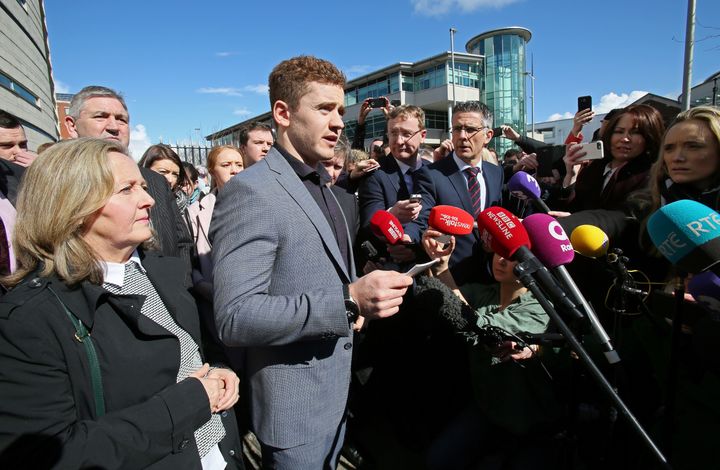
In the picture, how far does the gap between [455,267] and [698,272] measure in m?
1.64

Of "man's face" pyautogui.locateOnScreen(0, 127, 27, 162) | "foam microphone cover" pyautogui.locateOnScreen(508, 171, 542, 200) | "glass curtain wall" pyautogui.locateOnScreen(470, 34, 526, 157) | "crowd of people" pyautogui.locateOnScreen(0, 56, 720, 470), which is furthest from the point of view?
"glass curtain wall" pyautogui.locateOnScreen(470, 34, 526, 157)

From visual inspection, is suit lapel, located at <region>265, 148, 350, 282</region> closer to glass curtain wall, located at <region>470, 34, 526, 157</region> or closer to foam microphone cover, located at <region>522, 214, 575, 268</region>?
foam microphone cover, located at <region>522, 214, 575, 268</region>

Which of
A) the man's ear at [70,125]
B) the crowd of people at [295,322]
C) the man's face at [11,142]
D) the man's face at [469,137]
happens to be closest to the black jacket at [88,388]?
the crowd of people at [295,322]

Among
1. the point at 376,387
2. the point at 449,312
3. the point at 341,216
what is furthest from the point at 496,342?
the point at 376,387

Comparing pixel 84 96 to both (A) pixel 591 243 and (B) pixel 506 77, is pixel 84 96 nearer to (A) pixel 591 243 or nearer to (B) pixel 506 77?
(A) pixel 591 243

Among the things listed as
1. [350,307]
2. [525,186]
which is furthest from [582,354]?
[525,186]

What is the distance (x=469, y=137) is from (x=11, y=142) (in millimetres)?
4068

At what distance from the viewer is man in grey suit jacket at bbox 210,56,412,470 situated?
1.40m

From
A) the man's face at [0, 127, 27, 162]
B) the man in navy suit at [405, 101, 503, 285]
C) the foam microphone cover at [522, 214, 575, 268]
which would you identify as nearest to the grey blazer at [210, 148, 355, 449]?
the foam microphone cover at [522, 214, 575, 268]

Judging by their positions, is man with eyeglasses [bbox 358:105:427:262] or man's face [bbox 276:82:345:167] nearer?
man's face [bbox 276:82:345:167]

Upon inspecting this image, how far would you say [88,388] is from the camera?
48.2 inches

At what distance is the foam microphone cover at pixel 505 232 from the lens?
1316 millimetres

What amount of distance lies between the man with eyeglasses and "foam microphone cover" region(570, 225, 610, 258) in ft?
6.51

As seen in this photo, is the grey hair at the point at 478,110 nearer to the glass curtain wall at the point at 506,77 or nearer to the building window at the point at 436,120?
the glass curtain wall at the point at 506,77
